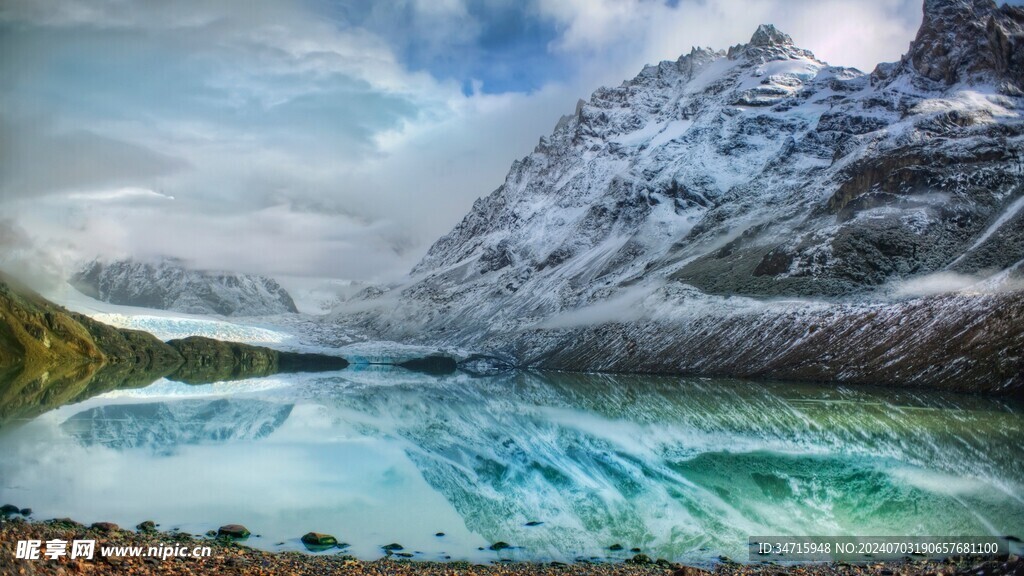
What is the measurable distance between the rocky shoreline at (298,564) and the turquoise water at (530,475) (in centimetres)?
157

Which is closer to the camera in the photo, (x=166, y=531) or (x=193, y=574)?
(x=193, y=574)

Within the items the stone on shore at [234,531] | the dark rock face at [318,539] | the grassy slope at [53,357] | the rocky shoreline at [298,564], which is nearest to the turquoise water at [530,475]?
the dark rock face at [318,539]

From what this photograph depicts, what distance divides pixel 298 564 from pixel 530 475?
77.0 ft

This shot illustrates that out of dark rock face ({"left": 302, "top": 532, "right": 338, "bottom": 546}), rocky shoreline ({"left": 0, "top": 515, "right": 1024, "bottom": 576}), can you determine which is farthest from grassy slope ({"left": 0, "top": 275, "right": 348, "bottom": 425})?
dark rock face ({"left": 302, "top": 532, "right": 338, "bottom": 546})

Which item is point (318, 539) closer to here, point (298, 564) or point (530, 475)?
point (298, 564)

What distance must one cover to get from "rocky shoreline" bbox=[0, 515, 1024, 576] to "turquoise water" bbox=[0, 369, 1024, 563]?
61.7 inches

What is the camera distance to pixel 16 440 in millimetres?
50719

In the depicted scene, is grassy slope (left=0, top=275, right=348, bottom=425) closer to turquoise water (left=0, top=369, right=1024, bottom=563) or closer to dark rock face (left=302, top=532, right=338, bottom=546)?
turquoise water (left=0, top=369, right=1024, bottom=563)

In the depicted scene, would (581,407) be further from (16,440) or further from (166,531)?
(166,531)

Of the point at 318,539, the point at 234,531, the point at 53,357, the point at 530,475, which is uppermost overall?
the point at 53,357

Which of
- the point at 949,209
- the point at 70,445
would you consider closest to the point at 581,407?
the point at 70,445

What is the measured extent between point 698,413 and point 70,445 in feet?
206

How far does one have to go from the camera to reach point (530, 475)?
46094 millimetres

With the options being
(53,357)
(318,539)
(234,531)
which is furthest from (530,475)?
(53,357)
